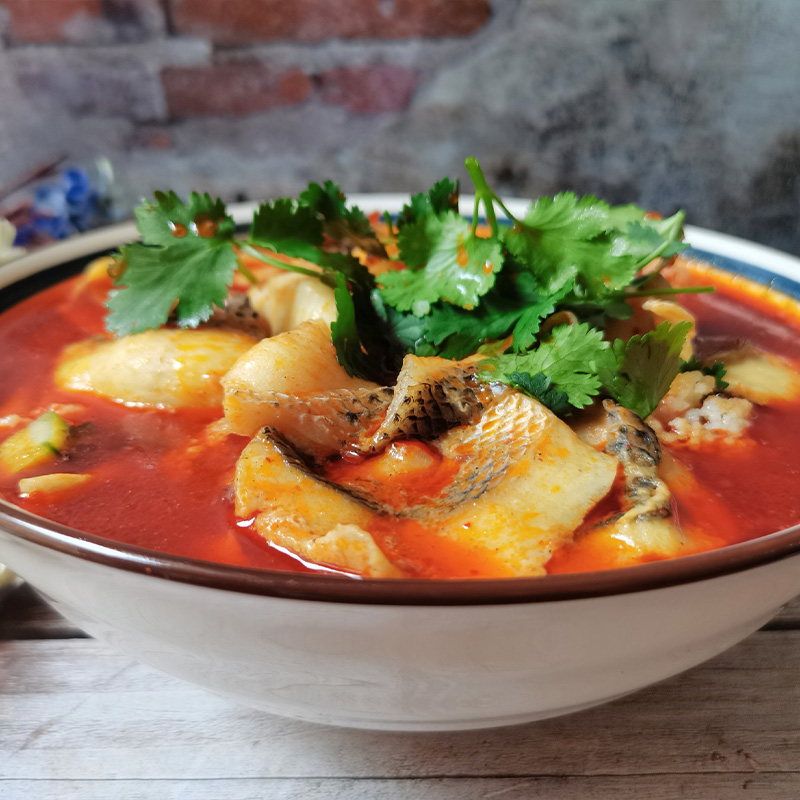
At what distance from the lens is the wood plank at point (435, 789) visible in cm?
102

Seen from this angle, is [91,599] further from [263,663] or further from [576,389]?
[576,389]

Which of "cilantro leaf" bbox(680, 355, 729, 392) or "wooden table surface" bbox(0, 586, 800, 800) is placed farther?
Answer: "cilantro leaf" bbox(680, 355, 729, 392)

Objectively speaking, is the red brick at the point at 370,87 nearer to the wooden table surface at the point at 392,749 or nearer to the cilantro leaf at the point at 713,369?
the cilantro leaf at the point at 713,369

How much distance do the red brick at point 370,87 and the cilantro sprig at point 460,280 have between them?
193 centimetres

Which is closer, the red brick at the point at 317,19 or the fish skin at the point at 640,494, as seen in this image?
the fish skin at the point at 640,494

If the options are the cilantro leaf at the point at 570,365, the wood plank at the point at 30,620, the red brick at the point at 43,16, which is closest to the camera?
the cilantro leaf at the point at 570,365

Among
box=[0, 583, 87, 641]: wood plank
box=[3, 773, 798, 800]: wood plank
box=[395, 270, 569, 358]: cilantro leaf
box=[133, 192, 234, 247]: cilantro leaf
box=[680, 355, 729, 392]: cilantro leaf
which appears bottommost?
box=[3, 773, 798, 800]: wood plank

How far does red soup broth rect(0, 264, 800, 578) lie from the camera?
1.02 meters

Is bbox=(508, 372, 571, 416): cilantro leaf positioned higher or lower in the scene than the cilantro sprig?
lower

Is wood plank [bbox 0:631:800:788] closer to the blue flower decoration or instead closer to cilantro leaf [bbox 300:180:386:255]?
cilantro leaf [bbox 300:180:386:255]

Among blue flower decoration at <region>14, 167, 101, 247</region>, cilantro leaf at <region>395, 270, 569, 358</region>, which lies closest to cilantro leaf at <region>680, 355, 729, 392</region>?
cilantro leaf at <region>395, 270, 569, 358</region>

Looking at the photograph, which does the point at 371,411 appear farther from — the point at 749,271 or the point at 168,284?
the point at 749,271

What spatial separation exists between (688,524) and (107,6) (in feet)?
9.72

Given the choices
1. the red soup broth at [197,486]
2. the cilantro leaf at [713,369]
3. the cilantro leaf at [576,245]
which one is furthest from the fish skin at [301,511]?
the cilantro leaf at [713,369]
